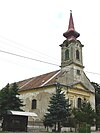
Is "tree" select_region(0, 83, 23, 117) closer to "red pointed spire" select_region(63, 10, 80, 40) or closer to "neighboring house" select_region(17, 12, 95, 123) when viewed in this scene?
"neighboring house" select_region(17, 12, 95, 123)

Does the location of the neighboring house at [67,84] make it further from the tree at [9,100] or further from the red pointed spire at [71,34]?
the tree at [9,100]

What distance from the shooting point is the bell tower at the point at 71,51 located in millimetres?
41375

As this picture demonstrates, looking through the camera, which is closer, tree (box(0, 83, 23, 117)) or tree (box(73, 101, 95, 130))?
tree (box(0, 83, 23, 117))

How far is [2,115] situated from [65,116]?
8.48 m

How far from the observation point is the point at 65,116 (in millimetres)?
31109

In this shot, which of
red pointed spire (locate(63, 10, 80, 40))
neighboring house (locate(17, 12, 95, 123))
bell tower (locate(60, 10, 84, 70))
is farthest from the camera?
red pointed spire (locate(63, 10, 80, 40))

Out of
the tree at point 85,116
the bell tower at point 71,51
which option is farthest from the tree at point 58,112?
the bell tower at point 71,51

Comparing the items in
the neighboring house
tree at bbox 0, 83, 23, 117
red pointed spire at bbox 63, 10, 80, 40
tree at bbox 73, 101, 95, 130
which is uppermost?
red pointed spire at bbox 63, 10, 80, 40

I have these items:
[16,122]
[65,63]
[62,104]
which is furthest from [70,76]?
[16,122]

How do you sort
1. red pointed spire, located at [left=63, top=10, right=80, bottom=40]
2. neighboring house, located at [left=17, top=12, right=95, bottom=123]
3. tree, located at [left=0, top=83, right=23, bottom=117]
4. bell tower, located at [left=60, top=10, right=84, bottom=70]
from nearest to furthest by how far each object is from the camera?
tree, located at [left=0, top=83, right=23, bottom=117] < neighboring house, located at [left=17, top=12, right=95, bottom=123] < bell tower, located at [left=60, top=10, right=84, bottom=70] < red pointed spire, located at [left=63, top=10, right=80, bottom=40]

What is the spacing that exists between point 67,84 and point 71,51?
6.43 m

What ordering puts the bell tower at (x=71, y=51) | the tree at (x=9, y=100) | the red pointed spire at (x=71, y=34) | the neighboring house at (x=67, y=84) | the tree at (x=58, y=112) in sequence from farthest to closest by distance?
the red pointed spire at (x=71, y=34)
the bell tower at (x=71, y=51)
the neighboring house at (x=67, y=84)
the tree at (x=58, y=112)
the tree at (x=9, y=100)

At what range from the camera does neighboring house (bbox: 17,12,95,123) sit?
37.9m

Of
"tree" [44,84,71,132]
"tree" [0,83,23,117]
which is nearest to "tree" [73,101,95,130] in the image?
"tree" [44,84,71,132]
